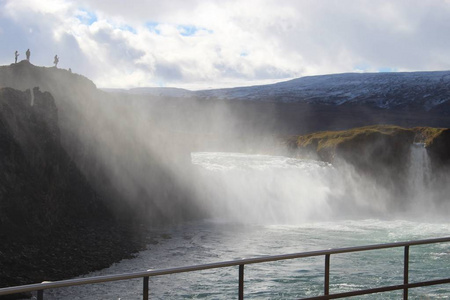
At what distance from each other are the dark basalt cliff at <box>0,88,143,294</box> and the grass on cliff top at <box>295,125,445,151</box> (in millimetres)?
32582

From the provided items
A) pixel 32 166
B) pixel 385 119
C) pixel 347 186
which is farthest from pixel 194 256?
pixel 385 119

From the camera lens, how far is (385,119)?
18000 cm

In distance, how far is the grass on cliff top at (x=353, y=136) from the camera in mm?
Result: 61953

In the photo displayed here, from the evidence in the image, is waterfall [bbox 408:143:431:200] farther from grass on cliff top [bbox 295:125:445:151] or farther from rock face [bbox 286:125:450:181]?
grass on cliff top [bbox 295:125:445:151]

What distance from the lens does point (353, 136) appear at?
64438 mm

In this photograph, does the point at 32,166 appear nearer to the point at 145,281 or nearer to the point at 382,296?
the point at 382,296

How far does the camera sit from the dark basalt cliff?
29.0 m

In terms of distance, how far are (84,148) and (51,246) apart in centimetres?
1689

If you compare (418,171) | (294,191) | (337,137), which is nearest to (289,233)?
(294,191)

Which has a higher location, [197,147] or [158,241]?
[197,147]

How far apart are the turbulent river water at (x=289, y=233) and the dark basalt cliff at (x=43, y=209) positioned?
234 cm

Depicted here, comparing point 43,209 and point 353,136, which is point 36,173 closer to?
point 43,209

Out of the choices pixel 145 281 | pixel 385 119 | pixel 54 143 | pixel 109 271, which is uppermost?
pixel 385 119

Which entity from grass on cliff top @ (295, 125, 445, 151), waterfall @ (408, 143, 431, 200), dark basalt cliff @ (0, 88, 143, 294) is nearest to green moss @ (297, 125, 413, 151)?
grass on cliff top @ (295, 125, 445, 151)
